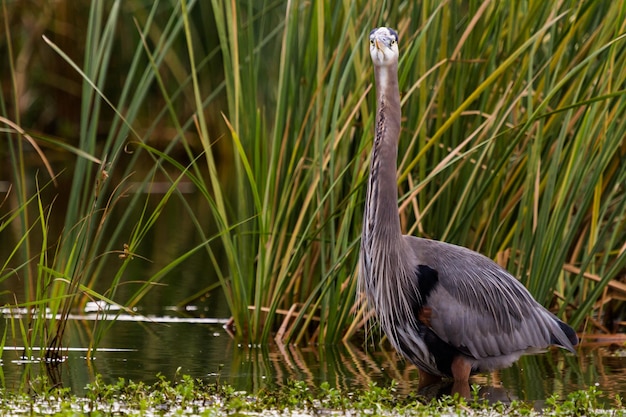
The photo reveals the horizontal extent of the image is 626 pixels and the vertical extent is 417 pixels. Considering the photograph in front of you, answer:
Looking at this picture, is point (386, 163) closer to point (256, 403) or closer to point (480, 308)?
point (480, 308)

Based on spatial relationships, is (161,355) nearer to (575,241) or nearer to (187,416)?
(187,416)

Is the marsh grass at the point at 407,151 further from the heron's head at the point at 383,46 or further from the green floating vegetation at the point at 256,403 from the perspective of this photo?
the green floating vegetation at the point at 256,403

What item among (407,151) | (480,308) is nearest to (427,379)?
(480,308)

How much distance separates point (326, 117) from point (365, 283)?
953 mm

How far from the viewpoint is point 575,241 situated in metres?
6.89

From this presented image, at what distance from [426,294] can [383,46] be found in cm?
119

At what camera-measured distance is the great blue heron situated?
5445mm

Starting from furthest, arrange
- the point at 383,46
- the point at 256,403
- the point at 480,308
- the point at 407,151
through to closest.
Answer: the point at 407,151 → the point at 480,308 → the point at 383,46 → the point at 256,403

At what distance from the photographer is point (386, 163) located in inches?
214

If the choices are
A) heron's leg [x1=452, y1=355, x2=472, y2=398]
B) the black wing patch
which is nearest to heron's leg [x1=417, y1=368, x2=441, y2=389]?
heron's leg [x1=452, y1=355, x2=472, y2=398]

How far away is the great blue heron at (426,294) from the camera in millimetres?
5445

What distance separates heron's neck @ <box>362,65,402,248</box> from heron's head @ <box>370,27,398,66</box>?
7 cm

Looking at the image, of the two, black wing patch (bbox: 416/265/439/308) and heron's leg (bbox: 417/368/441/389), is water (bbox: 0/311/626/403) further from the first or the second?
black wing patch (bbox: 416/265/439/308)

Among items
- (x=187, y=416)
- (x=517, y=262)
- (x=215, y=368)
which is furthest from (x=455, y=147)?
(x=187, y=416)
